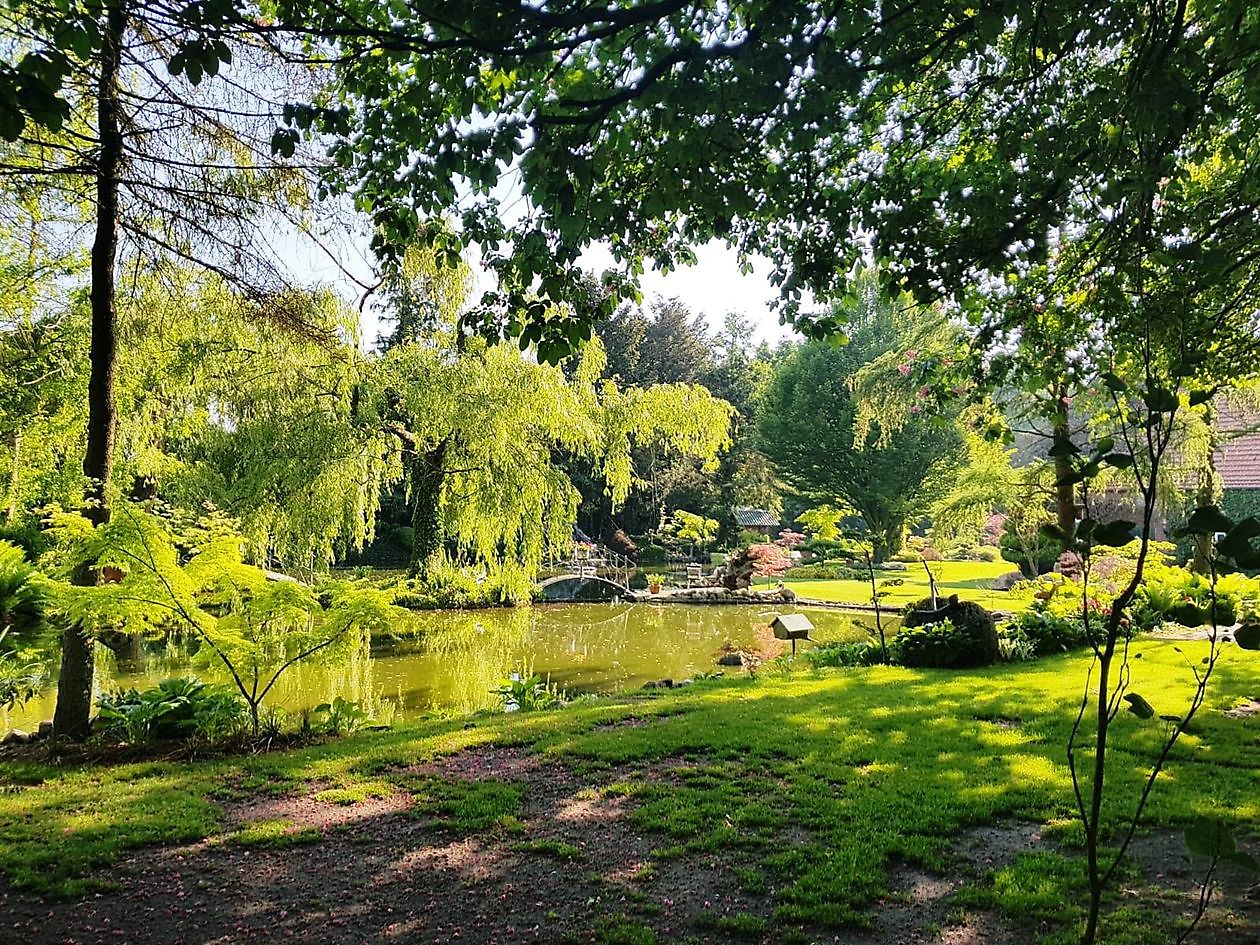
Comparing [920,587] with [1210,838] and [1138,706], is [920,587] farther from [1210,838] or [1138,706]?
[1210,838]

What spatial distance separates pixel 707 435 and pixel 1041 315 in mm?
7869

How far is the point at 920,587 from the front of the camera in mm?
19797

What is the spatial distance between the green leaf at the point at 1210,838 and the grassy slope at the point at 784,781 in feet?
5.75

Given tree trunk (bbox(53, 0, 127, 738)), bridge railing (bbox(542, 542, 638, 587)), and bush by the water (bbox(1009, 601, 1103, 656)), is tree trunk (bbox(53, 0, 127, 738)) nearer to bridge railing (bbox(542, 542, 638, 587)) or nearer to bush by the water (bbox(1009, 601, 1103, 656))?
bush by the water (bbox(1009, 601, 1103, 656))

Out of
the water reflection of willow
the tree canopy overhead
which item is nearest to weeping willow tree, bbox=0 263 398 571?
the water reflection of willow

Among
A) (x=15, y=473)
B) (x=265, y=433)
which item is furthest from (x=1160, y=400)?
(x=15, y=473)

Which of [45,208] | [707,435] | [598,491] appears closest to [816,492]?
[598,491]

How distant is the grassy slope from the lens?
3703 mm

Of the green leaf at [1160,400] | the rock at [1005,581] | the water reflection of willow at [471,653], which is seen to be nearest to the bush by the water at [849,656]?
the water reflection of willow at [471,653]

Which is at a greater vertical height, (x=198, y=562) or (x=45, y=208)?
(x=45, y=208)

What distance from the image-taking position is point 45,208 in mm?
6699

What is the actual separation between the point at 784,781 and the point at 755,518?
100ft

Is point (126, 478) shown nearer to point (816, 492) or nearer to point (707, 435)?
point (707, 435)

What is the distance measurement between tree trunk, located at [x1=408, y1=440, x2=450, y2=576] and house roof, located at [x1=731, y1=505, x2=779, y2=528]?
21.6 metres
